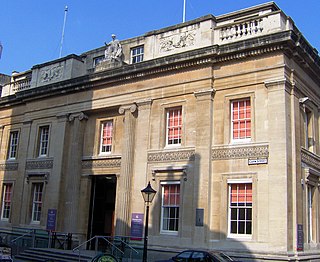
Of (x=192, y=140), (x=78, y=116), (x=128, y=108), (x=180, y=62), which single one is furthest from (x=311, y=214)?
(x=78, y=116)

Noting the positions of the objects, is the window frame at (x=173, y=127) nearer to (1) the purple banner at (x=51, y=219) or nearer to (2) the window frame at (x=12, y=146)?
(1) the purple banner at (x=51, y=219)

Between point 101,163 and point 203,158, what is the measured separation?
22.4ft

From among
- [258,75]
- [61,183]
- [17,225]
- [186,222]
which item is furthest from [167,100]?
[17,225]

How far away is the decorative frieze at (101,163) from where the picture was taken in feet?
77.3

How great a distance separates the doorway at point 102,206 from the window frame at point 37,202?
377cm

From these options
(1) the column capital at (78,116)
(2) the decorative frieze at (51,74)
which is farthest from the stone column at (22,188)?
(1) the column capital at (78,116)

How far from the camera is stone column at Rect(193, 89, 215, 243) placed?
1936cm

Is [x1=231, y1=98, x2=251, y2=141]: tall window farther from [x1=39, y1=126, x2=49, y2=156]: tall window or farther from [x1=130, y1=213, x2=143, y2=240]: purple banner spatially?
[x1=39, y1=126, x2=49, y2=156]: tall window

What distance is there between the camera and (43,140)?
2794 centimetres

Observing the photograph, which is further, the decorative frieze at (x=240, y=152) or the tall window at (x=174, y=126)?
the tall window at (x=174, y=126)

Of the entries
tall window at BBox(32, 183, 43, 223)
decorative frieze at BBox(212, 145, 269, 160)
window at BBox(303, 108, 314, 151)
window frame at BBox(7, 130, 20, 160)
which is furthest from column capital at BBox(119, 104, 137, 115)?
window frame at BBox(7, 130, 20, 160)

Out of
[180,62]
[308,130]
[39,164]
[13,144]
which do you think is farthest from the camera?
[13,144]

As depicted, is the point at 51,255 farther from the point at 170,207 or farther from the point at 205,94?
the point at 205,94

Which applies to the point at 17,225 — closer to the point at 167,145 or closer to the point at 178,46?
the point at 167,145
